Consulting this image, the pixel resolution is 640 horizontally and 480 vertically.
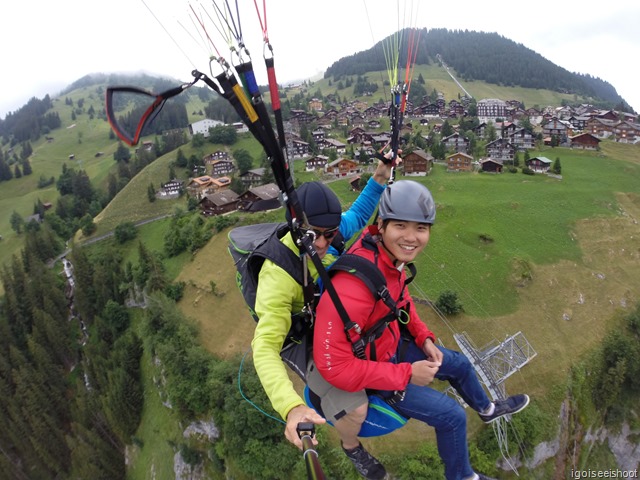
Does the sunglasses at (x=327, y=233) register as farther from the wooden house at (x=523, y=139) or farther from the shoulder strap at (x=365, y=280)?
the wooden house at (x=523, y=139)

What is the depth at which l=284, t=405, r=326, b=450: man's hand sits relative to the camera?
3418mm

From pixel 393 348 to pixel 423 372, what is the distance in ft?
2.00

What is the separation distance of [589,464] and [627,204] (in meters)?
32.8

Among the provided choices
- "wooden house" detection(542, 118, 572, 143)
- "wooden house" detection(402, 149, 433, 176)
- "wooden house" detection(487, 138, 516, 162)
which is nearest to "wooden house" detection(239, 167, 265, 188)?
"wooden house" detection(402, 149, 433, 176)

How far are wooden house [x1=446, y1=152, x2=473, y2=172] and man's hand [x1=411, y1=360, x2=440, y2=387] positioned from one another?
54.5 m

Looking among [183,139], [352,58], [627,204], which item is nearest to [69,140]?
[183,139]

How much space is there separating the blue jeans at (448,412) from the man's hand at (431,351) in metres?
0.20

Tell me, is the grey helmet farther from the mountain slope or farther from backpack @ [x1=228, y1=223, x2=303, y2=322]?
the mountain slope

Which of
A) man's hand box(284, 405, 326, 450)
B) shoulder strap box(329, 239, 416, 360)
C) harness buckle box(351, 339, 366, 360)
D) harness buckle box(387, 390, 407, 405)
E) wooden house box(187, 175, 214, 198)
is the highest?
shoulder strap box(329, 239, 416, 360)

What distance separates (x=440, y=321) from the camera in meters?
26.8

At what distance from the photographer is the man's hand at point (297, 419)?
342 cm

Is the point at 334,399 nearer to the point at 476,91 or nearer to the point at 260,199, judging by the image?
the point at 260,199

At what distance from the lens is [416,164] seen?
52.6 metres

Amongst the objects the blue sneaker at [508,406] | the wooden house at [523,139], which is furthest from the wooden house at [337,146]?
the blue sneaker at [508,406]
